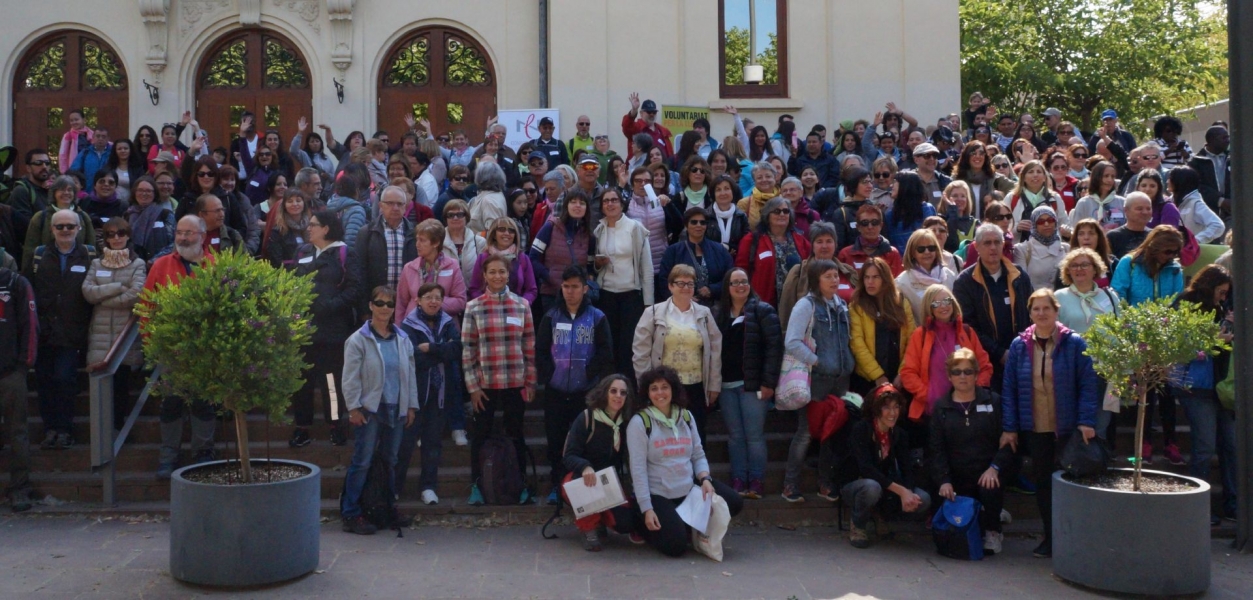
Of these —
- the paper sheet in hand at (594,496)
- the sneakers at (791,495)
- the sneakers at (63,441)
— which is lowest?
the sneakers at (791,495)

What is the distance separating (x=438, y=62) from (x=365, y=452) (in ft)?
34.7

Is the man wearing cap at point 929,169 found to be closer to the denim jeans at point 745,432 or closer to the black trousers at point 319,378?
the denim jeans at point 745,432

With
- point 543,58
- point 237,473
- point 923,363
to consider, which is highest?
point 543,58

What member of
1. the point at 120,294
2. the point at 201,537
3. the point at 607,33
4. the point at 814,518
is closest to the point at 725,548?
the point at 814,518

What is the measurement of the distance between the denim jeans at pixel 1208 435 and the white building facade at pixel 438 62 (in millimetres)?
9121

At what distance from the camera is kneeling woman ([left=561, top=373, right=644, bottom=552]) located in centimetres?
786

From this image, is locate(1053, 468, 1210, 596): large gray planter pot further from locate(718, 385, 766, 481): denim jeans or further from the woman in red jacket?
the woman in red jacket

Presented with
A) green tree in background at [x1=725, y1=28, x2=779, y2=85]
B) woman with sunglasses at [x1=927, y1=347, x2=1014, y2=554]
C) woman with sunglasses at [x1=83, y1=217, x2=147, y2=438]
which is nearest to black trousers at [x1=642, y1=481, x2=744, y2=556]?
woman with sunglasses at [x1=927, y1=347, x2=1014, y2=554]

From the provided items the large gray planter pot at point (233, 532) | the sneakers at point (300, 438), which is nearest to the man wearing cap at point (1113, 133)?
the sneakers at point (300, 438)

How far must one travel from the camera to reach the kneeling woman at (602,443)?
786 cm

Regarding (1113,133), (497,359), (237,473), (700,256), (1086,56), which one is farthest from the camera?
(1086,56)

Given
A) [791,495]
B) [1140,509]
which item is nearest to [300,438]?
[791,495]

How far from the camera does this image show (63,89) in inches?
690

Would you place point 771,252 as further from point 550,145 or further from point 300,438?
point 550,145
